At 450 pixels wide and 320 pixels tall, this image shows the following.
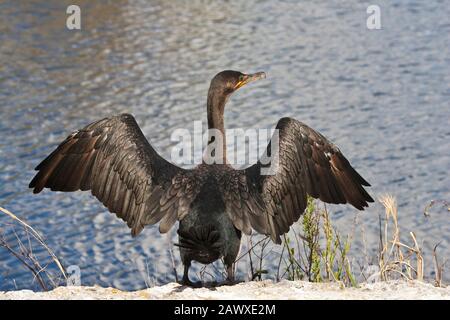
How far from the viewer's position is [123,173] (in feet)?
26.8

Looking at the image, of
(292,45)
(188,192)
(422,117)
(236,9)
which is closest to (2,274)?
(188,192)

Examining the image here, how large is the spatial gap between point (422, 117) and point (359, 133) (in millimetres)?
1221

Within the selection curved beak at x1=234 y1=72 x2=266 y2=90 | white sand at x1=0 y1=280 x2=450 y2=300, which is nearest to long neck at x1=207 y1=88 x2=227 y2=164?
curved beak at x1=234 y1=72 x2=266 y2=90

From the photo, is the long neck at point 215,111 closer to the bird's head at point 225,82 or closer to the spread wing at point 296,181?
the bird's head at point 225,82

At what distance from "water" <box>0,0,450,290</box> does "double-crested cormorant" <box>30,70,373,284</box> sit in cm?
258

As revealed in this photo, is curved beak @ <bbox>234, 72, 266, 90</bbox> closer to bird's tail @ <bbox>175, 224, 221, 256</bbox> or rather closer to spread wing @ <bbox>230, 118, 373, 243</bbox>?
spread wing @ <bbox>230, 118, 373, 243</bbox>

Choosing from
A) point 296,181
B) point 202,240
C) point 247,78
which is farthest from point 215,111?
point 202,240

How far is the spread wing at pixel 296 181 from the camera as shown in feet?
26.4

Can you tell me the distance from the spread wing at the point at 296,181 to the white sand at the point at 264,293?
626 millimetres

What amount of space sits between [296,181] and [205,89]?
8361 mm

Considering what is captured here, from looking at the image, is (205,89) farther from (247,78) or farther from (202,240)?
(202,240)

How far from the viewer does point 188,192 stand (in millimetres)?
7957

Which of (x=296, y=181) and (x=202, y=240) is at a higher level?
(x=296, y=181)

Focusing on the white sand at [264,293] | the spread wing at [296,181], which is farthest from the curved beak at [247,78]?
the white sand at [264,293]
